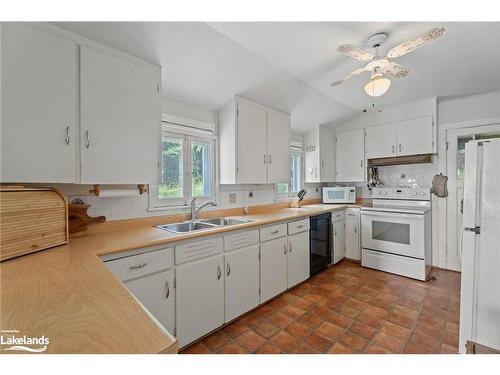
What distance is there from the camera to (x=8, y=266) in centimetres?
Result: 99

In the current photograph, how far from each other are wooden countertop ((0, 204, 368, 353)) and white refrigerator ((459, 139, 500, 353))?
185cm

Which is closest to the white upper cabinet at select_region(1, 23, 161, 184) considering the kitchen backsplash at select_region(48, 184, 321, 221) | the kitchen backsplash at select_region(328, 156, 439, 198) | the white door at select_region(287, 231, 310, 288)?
the kitchen backsplash at select_region(48, 184, 321, 221)

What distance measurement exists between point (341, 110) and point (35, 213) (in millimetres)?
3722

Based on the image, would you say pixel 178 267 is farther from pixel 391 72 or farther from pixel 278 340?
pixel 391 72

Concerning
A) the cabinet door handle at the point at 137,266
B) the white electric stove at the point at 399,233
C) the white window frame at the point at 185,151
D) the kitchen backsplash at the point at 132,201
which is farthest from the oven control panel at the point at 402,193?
the cabinet door handle at the point at 137,266

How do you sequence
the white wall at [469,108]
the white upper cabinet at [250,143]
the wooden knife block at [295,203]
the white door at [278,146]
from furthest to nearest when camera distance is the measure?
1. the wooden knife block at [295,203]
2. the white door at [278,146]
3. the white wall at [469,108]
4. the white upper cabinet at [250,143]

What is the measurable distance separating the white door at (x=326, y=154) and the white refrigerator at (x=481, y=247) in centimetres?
234

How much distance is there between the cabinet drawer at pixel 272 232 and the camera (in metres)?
2.23

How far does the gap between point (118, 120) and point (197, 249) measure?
3.60 feet

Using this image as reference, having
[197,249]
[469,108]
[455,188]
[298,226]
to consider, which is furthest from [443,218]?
[197,249]

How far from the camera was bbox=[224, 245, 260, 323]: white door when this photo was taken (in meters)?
1.91

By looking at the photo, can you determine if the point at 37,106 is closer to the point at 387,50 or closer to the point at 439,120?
the point at 387,50

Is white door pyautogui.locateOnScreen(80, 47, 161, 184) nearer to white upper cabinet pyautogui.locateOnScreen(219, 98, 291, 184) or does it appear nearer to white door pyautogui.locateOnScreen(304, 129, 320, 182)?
white upper cabinet pyautogui.locateOnScreen(219, 98, 291, 184)

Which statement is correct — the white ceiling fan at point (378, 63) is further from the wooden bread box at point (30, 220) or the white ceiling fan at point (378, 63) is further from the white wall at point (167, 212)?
the wooden bread box at point (30, 220)
